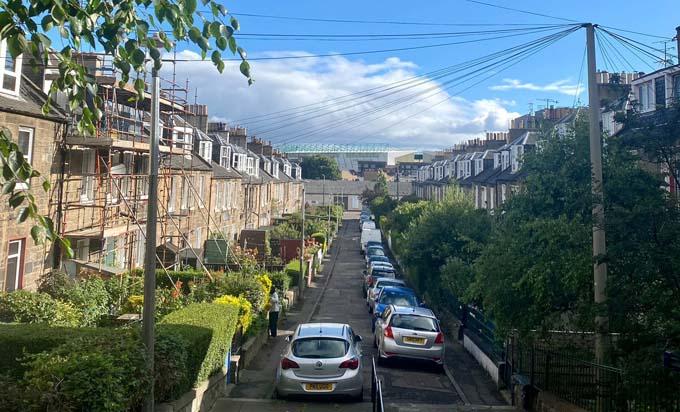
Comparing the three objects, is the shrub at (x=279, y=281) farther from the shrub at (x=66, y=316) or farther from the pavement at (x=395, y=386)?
the shrub at (x=66, y=316)

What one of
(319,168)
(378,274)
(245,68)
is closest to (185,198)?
(378,274)

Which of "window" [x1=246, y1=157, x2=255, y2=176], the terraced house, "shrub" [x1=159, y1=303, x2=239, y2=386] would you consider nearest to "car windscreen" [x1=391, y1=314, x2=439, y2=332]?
"shrub" [x1=159, y1=303, x2=239, y2=386]

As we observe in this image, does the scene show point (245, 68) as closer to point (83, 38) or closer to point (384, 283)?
point (83, 38)

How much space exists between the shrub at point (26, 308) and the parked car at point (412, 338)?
8.43 meters

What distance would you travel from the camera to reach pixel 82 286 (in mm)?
17078

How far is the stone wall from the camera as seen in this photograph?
15320 mm

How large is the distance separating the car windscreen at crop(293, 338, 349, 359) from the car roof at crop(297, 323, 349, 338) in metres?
0.16

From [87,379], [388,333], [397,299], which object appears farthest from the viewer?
[397,299]

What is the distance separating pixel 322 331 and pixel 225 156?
33.5 meters

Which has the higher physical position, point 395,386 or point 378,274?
point 378,274

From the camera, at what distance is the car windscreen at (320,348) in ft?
38.0

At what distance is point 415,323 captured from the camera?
15.9 meters

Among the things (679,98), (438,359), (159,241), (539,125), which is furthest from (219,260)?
(679,98)

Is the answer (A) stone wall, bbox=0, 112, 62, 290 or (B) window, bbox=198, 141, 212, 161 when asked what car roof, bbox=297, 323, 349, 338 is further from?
(B) window, bbox=198, 141, 212, 161
